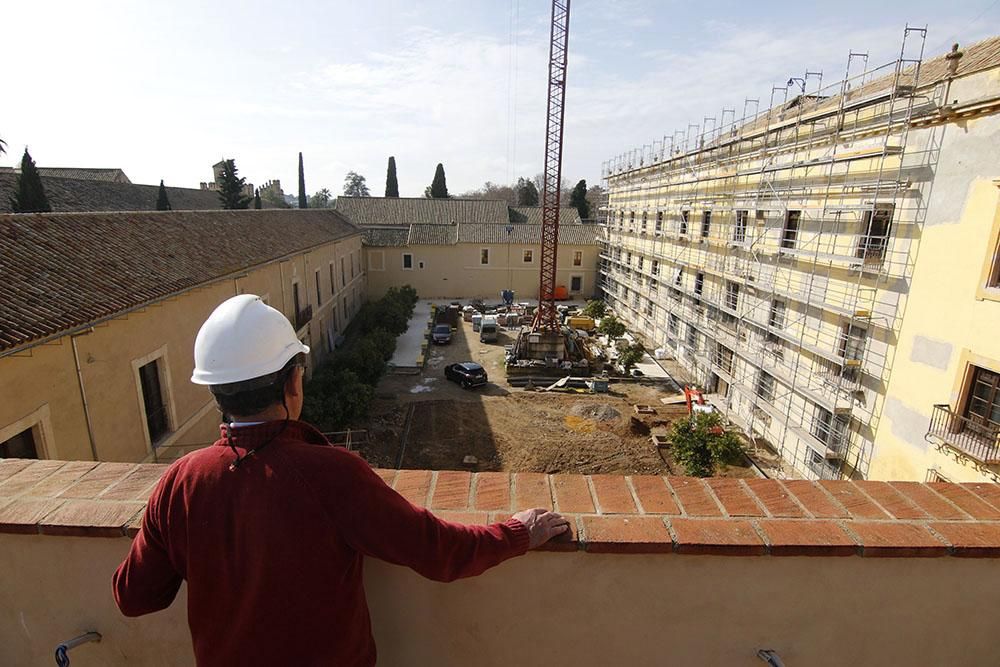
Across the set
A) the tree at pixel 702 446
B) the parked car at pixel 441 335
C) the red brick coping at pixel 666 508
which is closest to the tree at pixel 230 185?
the parked car at pixel 441 335

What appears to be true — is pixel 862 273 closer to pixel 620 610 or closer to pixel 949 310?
pixel 949 310

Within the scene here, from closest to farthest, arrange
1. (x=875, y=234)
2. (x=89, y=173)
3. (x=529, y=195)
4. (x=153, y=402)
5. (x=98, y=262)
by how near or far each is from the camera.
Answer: (x=98, y=262)
(x=153, y=402)
(x=875, y=234)
(x=89, y=173)
(x=529, y=195)

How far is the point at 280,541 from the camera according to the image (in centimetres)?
133

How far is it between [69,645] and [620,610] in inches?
83.0

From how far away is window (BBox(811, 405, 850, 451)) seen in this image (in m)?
12.0

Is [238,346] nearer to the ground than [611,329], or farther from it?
farther from it

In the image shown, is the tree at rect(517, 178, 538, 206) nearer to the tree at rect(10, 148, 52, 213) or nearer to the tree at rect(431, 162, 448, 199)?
the tree at rect(431, 162, 448, 199)

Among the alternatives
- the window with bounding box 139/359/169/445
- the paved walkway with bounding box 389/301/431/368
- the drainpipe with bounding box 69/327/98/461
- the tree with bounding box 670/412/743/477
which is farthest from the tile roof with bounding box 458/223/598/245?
the drainpipe with bounding box 69/327/98/461

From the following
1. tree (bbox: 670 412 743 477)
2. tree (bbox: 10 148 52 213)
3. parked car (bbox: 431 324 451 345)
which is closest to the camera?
tree (bbox: 670 412 743 477)

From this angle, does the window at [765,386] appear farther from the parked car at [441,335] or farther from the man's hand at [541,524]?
the man's hand at [541,524]

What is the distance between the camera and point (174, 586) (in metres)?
1.59

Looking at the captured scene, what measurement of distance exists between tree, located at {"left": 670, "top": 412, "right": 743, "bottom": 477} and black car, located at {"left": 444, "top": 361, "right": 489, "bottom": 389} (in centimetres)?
799

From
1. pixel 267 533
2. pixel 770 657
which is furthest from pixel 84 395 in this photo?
pixel 770 657

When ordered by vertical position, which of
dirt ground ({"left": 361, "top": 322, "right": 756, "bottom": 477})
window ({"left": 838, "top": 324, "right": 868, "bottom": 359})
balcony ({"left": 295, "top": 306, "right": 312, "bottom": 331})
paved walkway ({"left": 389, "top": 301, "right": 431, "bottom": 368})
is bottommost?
dirt ground ({"left": 361, "top": 322, "right": 756, "bottom": 477})
